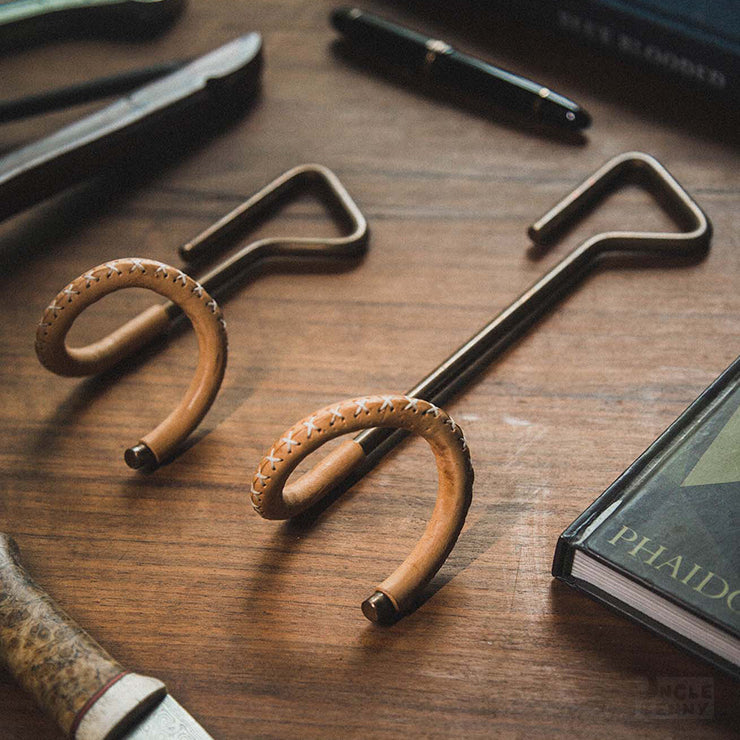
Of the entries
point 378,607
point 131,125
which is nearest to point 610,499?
point 378,607

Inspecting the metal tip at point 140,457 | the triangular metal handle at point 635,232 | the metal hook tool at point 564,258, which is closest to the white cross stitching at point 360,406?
the metal hook tool at point 564,258

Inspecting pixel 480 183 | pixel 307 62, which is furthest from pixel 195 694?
pixel 307 62

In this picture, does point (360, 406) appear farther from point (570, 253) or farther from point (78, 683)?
point (570, 253)

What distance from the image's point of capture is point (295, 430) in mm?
550

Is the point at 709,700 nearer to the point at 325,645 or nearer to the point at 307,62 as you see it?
the point at 325,645

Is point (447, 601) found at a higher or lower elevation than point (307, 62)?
lower

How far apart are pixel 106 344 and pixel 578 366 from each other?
380 millimetres

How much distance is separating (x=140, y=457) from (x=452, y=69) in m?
0.59

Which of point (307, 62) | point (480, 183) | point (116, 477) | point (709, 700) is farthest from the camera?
point (307, 62)

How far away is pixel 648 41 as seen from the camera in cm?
98

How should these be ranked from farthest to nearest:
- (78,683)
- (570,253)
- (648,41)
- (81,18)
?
(81,18)
(648,41)
(570,253)
(78,683)

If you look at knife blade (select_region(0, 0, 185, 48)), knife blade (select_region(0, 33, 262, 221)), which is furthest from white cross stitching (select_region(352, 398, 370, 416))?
knife blade (select_region(0, 0, 185, 48))

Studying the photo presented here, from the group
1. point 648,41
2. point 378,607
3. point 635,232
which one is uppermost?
point 648,41

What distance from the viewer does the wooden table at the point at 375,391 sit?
57cm
